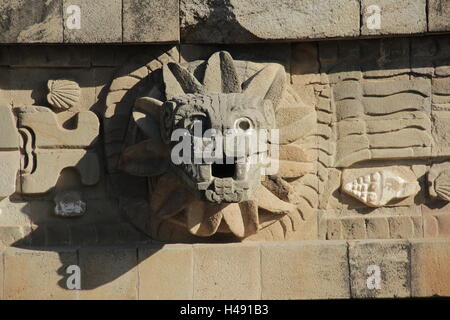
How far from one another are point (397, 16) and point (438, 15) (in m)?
0.31

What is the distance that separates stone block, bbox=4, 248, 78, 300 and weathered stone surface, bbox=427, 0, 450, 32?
10.5ft

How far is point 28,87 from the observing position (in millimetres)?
8234

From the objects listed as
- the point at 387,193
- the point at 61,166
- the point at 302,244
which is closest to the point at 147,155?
the point at 61,166

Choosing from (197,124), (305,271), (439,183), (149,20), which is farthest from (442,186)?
(149,20)

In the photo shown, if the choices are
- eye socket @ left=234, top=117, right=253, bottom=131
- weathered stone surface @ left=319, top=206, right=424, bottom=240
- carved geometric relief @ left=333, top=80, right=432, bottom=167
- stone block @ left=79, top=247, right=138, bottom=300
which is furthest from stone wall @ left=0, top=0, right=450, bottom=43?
stone block @ left=79, top=247, right=138, bottom=300

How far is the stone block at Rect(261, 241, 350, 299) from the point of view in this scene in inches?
319

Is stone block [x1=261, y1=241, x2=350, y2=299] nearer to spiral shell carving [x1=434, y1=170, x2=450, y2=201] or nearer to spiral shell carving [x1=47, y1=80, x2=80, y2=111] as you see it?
spiral shell carving [x1=434, y1=170, x2=450, y2=201]

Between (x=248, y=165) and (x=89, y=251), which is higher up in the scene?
(x=248, y=165)

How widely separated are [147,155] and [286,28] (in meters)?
1.41

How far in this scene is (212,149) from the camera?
24.0 ft

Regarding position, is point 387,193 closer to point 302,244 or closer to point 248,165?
point 302,244

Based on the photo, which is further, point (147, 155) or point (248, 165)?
point (147, 155)

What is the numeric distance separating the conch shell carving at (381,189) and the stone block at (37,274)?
7.28 ft

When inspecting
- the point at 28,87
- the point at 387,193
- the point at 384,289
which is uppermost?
the point at 28,87
